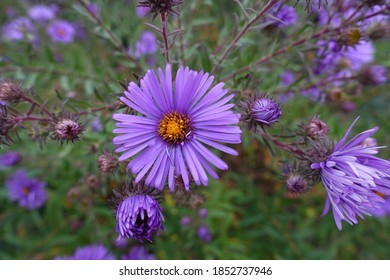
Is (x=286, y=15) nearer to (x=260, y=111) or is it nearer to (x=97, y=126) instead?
(x=260, y=111)

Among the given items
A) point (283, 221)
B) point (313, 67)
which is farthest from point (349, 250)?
point (313, 67)

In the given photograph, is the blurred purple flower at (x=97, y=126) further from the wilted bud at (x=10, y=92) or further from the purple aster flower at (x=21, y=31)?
the purple aster flower at (x=21, y=31)

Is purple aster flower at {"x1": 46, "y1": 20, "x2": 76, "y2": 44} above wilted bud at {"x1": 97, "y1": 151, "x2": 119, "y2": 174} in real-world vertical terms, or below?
above

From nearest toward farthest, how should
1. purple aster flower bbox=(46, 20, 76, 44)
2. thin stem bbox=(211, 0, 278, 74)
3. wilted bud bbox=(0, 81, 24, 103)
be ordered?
thin stem bbox=(211, 0, 278, 74) < wilted bud bbox=(0, 81, 24, 103) < purple aster flower bbox=(46, 20, 76, 44)

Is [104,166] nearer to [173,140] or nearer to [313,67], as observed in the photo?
[173,140]

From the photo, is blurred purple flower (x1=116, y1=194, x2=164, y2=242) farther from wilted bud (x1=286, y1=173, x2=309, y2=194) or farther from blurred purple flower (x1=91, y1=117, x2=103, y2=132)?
blurred purple flower (x1=91, y1=117, x2=103, y2=132)

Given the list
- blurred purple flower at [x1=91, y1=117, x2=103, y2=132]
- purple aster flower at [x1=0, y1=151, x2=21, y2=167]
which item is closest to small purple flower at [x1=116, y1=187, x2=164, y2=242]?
blurred purple flower at [x1=91, y1=117, x2=103, y2=132]

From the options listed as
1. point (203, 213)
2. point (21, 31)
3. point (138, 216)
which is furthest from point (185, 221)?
point (21, 31)

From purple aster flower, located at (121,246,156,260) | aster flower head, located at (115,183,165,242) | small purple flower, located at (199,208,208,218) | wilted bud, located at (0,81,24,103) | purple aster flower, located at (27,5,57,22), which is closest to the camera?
aster flower head, located at (115,183,165,242)
